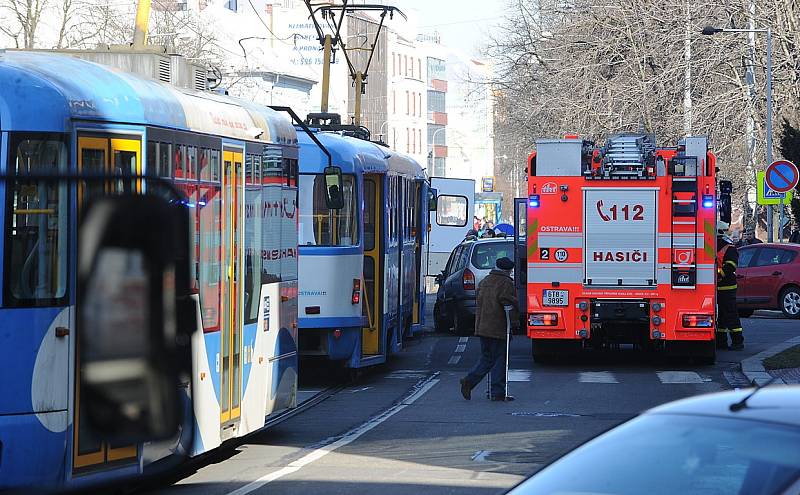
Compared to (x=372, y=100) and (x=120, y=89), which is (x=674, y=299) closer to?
(x=120, y=89)

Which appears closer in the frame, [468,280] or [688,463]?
[688,463]

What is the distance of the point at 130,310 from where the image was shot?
267 centimetres

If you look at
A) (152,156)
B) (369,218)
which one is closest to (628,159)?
(369,218)

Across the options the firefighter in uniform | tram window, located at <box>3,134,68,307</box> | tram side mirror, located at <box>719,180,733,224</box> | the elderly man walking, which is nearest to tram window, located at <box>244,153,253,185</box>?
tram window, located at <box>3,134,68,307</box>

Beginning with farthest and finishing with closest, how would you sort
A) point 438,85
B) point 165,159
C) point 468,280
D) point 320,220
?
point 438,85, point 468,280, point 320,220, point 165,159

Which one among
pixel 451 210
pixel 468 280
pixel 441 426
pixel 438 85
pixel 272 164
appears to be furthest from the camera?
pixel 438 85

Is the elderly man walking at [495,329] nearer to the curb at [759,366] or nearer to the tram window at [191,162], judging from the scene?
the curb at [759,366]

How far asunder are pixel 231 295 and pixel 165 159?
168 cm

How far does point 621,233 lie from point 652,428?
49.5 feet

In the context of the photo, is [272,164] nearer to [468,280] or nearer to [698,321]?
[698,321]

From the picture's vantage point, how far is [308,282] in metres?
17.5

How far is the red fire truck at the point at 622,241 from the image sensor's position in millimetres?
19469

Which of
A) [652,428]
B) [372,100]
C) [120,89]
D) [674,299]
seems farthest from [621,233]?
[372,100]

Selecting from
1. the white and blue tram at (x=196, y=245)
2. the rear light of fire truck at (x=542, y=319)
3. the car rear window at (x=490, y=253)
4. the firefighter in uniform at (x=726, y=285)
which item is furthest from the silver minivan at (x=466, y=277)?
the white and blue tram at (x=196, y=245)
